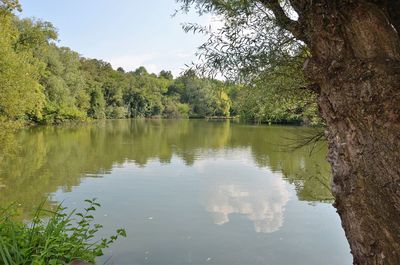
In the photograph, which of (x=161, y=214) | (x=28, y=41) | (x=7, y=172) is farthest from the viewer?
(x=28, y=41)

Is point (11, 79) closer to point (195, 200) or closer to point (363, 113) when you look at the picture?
point (195, 200)

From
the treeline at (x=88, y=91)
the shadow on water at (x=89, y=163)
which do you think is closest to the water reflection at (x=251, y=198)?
the shadow on water at (x=89, y=163)

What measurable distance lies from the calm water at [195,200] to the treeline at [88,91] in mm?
1217

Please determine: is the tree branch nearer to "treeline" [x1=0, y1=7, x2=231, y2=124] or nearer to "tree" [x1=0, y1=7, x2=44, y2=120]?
"treeline" [x1=0, y1=7, x2=231, y2=124]

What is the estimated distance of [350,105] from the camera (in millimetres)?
2123

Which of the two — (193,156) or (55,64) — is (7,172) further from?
(55,64)

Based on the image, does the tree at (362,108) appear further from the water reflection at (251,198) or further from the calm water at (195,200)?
the water reflection at (251,198)

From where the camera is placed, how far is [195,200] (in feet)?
33.3

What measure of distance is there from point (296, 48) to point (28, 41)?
105ft

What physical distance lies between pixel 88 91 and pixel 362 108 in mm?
56093

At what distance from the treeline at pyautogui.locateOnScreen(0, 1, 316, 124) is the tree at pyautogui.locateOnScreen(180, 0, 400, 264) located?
203 centimetres

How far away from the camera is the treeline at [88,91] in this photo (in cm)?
528

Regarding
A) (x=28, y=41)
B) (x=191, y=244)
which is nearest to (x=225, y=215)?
(x=191, y=244)

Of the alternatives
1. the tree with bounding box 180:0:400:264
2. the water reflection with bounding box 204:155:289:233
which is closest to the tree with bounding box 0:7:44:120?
the water reflection with bounding box 204:155:289:233
